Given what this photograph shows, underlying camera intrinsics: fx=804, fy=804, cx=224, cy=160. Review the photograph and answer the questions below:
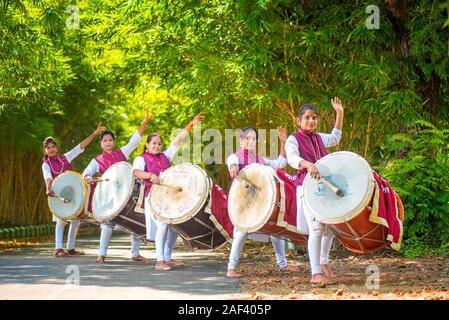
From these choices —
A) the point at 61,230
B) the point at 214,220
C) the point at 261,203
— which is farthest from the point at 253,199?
the point at 61,230

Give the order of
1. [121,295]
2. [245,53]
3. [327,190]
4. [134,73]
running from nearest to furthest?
1. [121,295]
2. [327,190]
3. [245,53]
4. [134,73]

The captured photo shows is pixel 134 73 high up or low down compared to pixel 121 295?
up

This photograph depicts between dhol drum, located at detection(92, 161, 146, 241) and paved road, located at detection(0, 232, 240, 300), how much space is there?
1.61 feet

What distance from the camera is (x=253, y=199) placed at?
763 centimetres

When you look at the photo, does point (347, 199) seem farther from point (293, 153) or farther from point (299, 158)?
point (293, 153)

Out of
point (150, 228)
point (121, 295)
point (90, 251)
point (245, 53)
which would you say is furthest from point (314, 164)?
point (90, 251)

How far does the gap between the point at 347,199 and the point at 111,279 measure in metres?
2.49

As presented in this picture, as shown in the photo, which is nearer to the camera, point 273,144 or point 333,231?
point 333,231

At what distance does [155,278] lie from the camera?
7.81 m

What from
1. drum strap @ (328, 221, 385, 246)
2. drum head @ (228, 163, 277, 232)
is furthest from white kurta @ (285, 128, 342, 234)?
drum strap @ (328, 221, 385, 246)

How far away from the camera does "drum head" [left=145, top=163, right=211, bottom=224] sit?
27.5ft

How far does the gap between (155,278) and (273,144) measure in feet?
22.2

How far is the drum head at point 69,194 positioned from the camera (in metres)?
10.3

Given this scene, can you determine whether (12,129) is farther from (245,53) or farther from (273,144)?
(245,53)
